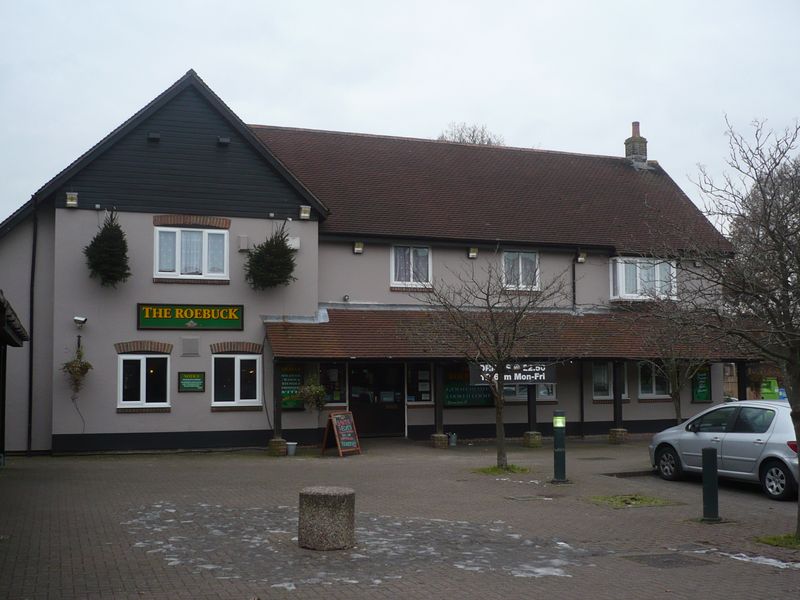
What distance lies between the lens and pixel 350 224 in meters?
23.7

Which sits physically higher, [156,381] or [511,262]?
[511,262]

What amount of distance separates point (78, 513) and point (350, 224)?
42.1ft

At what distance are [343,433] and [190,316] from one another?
189 inches

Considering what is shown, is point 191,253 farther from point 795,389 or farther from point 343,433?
point 795,389

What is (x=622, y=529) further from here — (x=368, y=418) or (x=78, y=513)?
(x=368, y=418)

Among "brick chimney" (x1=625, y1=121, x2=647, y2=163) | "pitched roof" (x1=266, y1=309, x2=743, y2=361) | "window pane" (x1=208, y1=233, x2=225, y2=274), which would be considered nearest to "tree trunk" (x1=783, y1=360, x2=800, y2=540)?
"pitched roof" (x1=266, y1=309, x2=743, y2=361)

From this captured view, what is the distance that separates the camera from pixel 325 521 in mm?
9977

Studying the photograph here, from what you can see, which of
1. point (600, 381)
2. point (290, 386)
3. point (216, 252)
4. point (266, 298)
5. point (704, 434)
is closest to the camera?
point (704, 434)

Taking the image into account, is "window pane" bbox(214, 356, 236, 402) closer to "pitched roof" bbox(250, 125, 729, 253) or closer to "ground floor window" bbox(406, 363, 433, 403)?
"pitched roof" bbox(250, 125, 729, 253)

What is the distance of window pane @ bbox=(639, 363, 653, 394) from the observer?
2656 cm

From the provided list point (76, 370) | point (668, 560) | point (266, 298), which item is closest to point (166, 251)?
point (266, 298)

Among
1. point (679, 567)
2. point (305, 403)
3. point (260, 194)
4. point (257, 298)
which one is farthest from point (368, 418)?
point (679, 567)

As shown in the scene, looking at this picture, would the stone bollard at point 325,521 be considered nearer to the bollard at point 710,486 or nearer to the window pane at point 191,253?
the bollard at point 710,486

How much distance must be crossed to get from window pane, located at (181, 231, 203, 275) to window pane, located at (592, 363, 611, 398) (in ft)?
39.1
